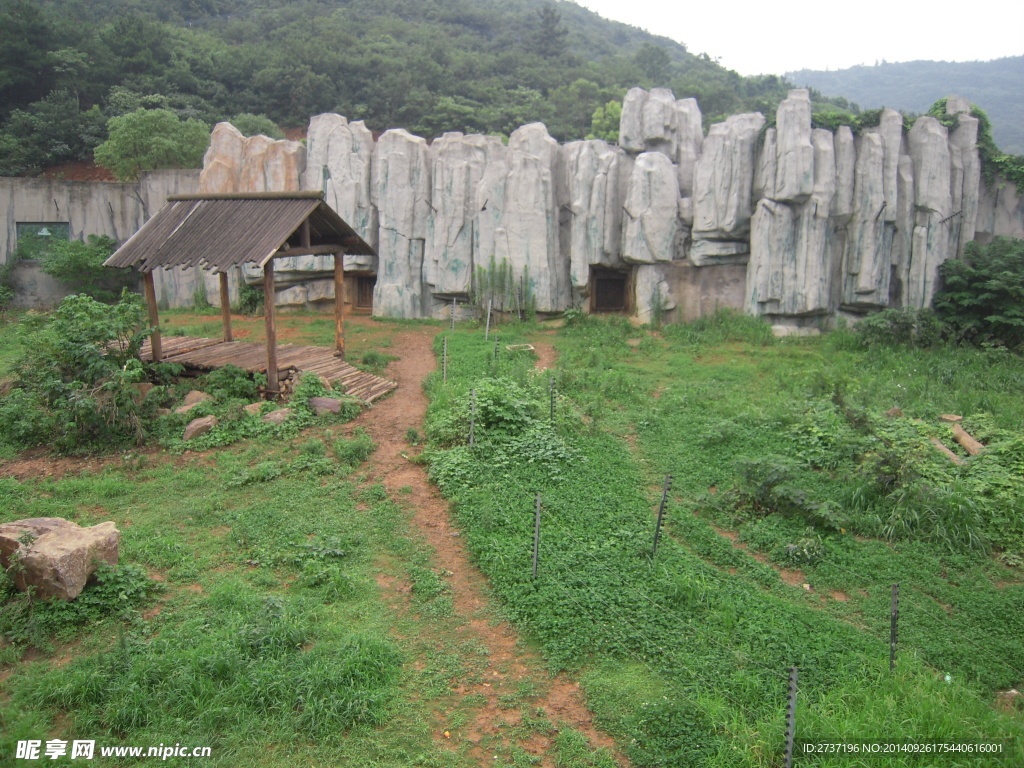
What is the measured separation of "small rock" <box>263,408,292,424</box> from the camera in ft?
37.1

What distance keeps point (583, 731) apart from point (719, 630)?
5.39 ft

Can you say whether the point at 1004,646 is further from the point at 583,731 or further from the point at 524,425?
the point at 524,425

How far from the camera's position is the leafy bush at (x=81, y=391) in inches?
412

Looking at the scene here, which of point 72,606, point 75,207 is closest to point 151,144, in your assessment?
point 75,207

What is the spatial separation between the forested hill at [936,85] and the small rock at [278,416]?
50936 mm

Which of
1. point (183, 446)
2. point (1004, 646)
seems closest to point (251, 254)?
point (183, 446)

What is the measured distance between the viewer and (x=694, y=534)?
26.4 feet

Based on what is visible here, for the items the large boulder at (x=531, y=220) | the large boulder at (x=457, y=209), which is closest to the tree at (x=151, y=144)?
the large boulder at (x=457, y=209)

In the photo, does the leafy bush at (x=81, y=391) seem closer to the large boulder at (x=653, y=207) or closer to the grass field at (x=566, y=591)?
the grass field at (x=566, y=591)

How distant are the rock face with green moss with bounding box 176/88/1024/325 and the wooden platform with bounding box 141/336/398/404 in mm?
6961

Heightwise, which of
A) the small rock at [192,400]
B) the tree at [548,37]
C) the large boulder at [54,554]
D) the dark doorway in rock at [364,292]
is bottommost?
the large boulder at [54,554]

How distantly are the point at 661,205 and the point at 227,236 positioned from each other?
38.7 feet

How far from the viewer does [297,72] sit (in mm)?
39125

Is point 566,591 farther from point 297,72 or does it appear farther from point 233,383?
point 297,72
